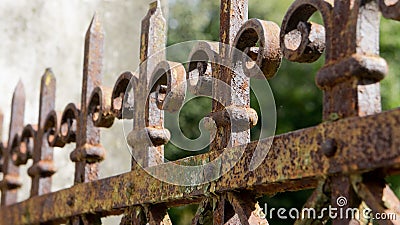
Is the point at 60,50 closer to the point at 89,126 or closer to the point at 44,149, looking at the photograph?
the point at 44,149

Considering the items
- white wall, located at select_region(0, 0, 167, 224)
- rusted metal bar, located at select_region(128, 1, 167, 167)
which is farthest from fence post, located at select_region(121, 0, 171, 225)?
white wall, located at select_region(0, 0, 167, 224)

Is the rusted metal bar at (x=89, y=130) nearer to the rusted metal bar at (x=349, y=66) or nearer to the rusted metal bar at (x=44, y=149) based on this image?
the rusted metal bar at (x=44, y=149)

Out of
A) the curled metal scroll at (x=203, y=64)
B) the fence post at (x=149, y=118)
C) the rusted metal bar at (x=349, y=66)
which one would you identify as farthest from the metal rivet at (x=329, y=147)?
the fence post at (x=149, y=118)

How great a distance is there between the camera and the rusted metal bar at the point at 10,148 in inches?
64.8

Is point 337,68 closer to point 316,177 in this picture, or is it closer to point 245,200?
point 316,177

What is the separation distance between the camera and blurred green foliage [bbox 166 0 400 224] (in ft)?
8.71

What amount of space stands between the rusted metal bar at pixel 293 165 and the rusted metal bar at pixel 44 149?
338 mm

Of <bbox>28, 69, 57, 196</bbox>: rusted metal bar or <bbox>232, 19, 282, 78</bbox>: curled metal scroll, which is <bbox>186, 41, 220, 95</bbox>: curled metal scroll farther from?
<bbox>28, 69, 57, 196</bbox>: rusted metal bar

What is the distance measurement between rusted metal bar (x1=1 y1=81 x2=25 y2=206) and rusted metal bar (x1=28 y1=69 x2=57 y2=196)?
154mm

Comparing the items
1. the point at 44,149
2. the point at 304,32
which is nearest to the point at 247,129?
the point at 304,32

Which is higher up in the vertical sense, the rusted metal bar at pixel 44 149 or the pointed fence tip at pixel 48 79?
the pointed fence tip at pixel 48 79

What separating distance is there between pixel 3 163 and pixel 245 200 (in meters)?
0.95

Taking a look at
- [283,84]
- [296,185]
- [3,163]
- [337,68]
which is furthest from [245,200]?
[283,84]

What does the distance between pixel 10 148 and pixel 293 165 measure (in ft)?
3.29
